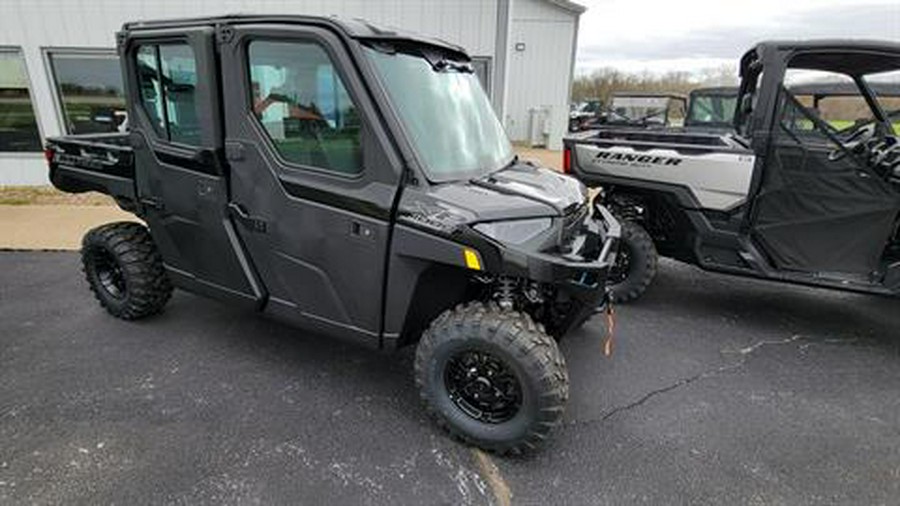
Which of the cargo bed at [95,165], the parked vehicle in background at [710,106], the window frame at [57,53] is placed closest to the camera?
the cargo bed at [95,165]

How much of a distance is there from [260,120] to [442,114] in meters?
1.00

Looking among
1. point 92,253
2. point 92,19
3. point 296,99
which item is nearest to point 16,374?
point 92,253

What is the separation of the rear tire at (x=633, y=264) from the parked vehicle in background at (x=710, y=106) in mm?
8200

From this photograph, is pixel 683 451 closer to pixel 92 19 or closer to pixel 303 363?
pixel 303 363

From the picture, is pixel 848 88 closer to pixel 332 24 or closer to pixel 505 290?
pixel 505 290

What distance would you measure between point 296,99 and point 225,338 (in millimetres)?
1924

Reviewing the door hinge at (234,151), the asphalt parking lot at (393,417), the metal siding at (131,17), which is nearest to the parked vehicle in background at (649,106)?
the metal siding at (131,17)

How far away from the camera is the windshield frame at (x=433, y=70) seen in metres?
2.55

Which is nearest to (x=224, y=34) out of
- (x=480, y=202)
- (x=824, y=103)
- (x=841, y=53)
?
(x=480, y=202)

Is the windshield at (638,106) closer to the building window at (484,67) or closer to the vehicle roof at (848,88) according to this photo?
the building window at (484,67)

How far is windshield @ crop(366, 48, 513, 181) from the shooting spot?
2.61m

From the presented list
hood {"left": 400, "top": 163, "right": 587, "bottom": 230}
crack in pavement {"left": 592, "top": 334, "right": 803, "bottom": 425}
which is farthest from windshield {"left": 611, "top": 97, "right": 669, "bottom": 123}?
hood {"left": 400, "top": 163, "right": 587, "bottom": 230}

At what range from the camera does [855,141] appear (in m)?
3.83

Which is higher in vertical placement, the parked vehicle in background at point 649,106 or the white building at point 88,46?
the white building at point 88,46
